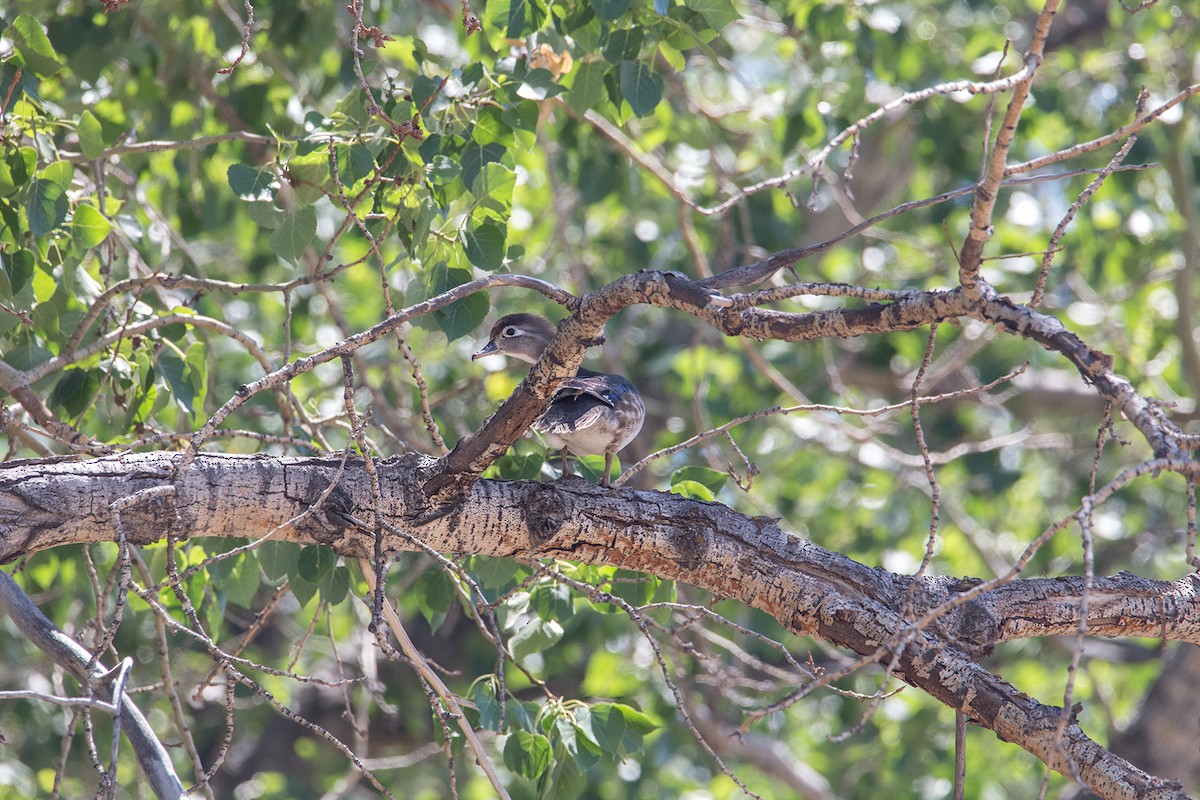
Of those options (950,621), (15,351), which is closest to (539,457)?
(950,621)

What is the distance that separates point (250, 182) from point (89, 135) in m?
0.63

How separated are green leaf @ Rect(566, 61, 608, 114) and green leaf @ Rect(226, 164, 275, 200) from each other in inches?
38.7

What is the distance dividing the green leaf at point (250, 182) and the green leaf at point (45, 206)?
1.46 ft

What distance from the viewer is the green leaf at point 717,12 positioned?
11.3 ft

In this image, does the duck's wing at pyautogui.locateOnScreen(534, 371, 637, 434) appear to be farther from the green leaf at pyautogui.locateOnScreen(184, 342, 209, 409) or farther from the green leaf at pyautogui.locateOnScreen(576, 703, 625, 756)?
the green leaf at pyautogui.locateOnScreen(184, 342, 209, 409)

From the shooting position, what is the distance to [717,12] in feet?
11.3

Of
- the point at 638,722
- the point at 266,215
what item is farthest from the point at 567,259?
the point at 638,722

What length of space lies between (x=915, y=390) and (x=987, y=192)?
51 centimetres

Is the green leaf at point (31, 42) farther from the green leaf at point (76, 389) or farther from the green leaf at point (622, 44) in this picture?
the green leaf at point (622, 44)

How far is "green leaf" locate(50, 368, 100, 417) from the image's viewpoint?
3.44 meters

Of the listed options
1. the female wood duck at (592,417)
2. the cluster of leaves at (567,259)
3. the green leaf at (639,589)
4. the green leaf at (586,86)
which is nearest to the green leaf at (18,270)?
the cluster of leaves at (567,259)

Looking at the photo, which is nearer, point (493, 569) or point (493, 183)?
point (493, 183)

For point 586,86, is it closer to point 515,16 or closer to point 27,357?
point 515,16

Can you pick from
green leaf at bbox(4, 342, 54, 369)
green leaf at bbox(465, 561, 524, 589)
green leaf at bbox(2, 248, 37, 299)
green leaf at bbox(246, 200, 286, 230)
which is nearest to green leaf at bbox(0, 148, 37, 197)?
green leaf at bbox(2, 248, 37, 299)
